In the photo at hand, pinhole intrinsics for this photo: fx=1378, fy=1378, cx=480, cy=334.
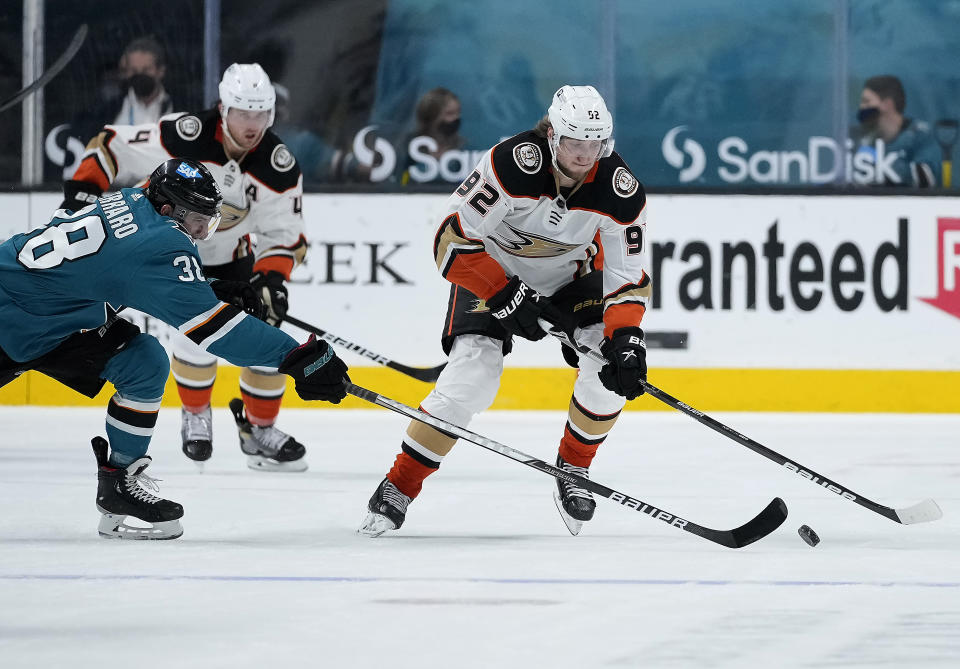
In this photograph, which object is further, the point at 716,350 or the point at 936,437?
the point at 716,350

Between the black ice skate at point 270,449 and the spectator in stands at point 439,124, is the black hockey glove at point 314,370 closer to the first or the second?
the black ice skate at point 270,449

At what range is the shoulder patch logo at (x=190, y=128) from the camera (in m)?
4.17

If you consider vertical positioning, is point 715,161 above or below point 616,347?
above

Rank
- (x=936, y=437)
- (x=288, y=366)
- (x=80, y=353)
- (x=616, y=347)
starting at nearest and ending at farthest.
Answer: (x=288, y=366), (x=80, y=353), (x=616, y=347), (x=936, y=437)

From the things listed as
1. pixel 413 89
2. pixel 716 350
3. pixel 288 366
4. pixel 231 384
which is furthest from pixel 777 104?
pixel 288 366

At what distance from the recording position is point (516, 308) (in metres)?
3.02

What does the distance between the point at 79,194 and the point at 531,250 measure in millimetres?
1638

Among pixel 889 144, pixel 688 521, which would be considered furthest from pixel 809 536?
pixel 889 144

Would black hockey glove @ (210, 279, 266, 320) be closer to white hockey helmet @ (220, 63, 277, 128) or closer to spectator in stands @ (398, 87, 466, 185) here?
white hockey helmet @ (220, 63, 277, 128)

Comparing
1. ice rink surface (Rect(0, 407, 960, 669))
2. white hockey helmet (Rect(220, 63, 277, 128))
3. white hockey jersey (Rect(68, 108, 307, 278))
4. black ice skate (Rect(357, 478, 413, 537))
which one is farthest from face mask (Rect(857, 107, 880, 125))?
black ice skate (Rect(357, 478, 413, 537))

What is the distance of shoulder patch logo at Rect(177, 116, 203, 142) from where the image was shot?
417cm

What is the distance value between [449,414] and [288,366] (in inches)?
21.1

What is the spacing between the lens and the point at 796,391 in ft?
18.4

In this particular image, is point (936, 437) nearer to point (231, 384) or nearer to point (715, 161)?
point (715, 161)
